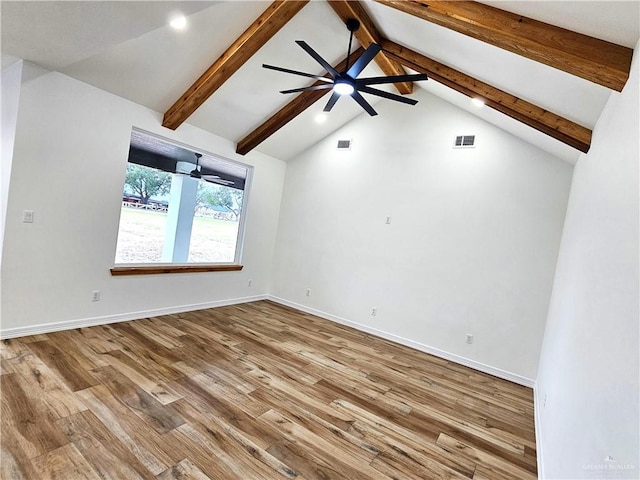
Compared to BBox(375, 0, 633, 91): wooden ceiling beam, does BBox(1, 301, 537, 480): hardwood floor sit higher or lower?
lower

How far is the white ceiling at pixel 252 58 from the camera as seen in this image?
197 centimetres

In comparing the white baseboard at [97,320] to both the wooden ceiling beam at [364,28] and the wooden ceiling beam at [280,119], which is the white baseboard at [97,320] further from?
the wooden ceiling beam at [364,28]

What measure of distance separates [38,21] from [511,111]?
3.90 metres

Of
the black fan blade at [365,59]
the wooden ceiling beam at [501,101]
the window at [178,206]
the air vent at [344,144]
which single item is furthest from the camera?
the air vent at [344,144]

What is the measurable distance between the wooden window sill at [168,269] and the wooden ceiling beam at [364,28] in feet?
12.2

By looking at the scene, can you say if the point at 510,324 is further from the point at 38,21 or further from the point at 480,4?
the point at 38,21

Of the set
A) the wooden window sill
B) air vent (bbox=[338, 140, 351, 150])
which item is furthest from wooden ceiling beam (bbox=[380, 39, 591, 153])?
the wooden window sill

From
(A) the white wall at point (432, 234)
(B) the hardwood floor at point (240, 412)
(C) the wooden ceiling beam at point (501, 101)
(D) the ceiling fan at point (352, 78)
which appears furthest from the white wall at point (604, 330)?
(A) the white wall at point (432, 234)

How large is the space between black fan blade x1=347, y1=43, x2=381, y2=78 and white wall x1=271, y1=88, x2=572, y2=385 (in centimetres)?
214

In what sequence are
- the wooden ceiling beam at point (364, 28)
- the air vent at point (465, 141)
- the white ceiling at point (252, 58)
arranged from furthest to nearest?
1. the air vent at point (465, 141)
2. the wooden ceiling beam at point (364, 28)
3. the white ceiling at point (252, 58)

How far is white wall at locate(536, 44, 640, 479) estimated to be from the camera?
40.8 inches

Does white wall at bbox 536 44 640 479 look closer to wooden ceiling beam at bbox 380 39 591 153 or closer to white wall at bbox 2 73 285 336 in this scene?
wooden ceiling beam at bbox 380 39 591 153

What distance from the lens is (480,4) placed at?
1982 millimetres

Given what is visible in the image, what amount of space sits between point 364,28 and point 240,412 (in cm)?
386
